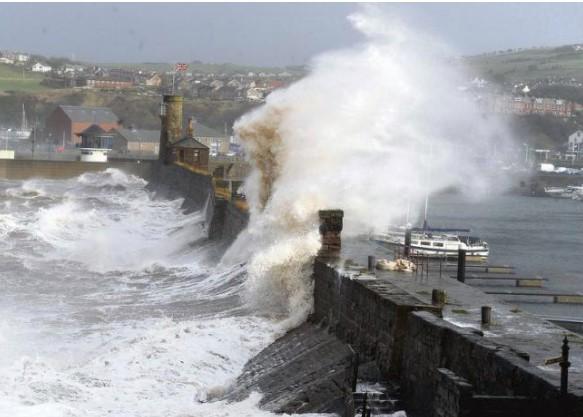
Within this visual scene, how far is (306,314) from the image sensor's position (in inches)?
670

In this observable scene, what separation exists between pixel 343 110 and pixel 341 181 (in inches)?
65.1

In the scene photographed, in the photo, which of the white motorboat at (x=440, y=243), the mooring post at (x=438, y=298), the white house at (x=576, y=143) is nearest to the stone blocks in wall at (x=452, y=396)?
the mooring post at (x=438, y=298)

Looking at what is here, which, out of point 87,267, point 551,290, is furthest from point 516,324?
point 551,290

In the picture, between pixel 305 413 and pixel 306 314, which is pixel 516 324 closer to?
pixel 305 413

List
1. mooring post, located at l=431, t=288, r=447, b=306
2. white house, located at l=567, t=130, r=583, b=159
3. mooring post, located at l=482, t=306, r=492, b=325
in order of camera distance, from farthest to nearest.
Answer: white house, located at l=567, t=130, r=583, b=159 → mooring post, located at l=431, t=288, r=447, b=306 → mooring post, located at l=482, t=306, r=492, b=325

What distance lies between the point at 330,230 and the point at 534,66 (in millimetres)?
148026

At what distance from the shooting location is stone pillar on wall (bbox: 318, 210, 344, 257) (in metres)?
17.9

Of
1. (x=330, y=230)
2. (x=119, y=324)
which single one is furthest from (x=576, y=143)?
(x=119, y=324)

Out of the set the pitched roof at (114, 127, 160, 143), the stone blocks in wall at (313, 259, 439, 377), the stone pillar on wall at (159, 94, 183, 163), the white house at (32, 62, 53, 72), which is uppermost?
the white house at (32, 62, 53, 72)

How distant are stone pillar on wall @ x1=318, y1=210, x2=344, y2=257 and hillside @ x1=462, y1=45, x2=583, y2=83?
112045 mm

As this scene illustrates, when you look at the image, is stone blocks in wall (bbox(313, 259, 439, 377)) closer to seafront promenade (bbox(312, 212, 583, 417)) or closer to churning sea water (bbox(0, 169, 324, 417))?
seafront promenade (bbox(312, 212, 583, 417))

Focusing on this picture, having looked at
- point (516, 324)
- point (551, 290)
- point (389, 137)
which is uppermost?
point (389, 137)

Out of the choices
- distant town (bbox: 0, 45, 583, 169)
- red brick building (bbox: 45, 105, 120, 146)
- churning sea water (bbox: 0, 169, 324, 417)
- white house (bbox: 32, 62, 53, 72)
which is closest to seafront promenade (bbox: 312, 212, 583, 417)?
churning sea water (bbox: 0, 169, 324, 417)

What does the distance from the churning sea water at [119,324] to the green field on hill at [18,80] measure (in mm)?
114313
